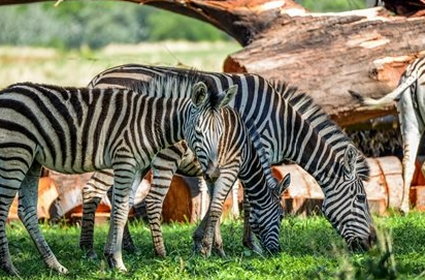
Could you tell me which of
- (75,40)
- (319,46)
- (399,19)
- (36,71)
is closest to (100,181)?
(319,46)

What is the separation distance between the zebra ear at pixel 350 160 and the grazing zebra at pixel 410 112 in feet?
9.01

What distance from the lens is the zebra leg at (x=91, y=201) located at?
1169 centimetres

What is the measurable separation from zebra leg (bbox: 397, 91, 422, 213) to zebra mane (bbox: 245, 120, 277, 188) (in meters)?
3.31

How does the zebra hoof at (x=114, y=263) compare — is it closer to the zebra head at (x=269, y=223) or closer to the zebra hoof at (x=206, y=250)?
the zebra hoof at (x=206, y=250)

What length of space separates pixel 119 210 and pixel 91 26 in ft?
230

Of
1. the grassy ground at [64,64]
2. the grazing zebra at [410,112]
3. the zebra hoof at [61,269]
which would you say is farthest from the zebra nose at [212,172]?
the grassy ground at [64,64]

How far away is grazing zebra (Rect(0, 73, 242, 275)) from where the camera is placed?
10.1 metres

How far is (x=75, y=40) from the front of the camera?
253 feet

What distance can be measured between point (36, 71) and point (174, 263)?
1260 inches

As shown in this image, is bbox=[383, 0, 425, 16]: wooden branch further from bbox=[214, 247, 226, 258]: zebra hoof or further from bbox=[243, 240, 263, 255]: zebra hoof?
bbox=[214, 247, 226, 258]: zebra hoof

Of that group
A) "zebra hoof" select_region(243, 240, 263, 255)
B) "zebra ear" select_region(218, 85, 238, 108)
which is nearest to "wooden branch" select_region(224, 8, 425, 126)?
"zebra hoof" select_region(243, 240, 263, 255)

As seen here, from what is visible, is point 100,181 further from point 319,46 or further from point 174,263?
point 319,46

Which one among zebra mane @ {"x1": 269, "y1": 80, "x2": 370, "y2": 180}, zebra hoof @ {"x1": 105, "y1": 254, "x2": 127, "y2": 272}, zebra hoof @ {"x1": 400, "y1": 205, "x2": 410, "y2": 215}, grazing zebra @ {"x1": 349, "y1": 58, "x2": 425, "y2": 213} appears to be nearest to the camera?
zebra hoof @ {"x1": 105, "y1": 254, "x2": 127, "y2": 272}

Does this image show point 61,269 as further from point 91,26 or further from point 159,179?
point 91,26
